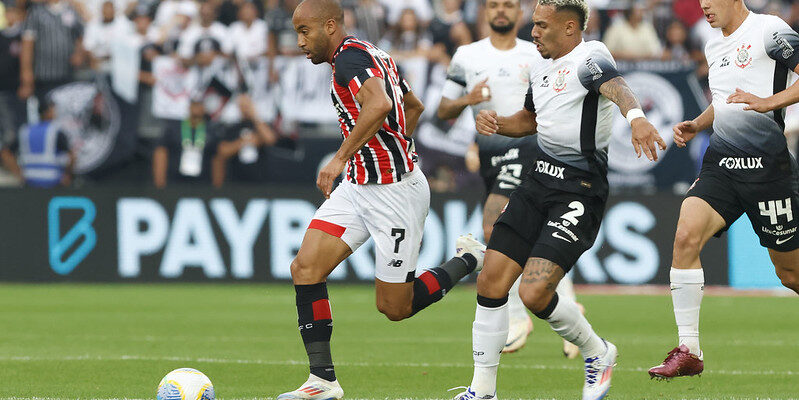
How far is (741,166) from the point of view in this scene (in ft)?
27.6

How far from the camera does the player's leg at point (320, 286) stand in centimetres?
802

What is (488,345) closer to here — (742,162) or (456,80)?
(742,162)

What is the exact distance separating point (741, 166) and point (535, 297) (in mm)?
1762

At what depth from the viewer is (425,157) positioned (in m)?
18.0

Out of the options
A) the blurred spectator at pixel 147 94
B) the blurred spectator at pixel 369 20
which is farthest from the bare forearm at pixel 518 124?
the blurred spectator at pixel 147 94

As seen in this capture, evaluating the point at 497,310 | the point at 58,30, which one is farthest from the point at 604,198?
the point at 58,30

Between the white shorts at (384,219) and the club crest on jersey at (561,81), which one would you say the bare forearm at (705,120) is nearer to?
the club crest on jersey at (561,81)

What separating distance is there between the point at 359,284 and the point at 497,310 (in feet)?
32.3

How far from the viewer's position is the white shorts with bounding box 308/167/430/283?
8.37m

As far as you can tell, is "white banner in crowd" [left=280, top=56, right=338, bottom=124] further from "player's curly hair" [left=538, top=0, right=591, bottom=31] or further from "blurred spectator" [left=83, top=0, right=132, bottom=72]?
"player's curly hair" [left=538, top=0, right=591, bottom=31]

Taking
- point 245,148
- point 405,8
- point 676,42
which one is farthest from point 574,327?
point 676,42

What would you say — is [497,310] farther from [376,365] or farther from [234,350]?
[234,350]

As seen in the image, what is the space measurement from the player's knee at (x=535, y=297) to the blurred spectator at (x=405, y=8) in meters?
11.9

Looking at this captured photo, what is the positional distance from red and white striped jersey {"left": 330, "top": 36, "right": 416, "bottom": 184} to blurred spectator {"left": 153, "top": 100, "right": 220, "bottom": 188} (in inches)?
401
